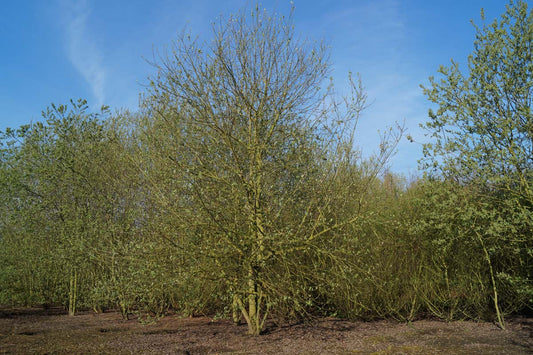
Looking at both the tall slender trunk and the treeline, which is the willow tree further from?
the tall slender trunk

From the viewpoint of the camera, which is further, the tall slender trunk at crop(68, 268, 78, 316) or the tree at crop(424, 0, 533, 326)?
the tall slender trunk at crop(68, 268, 78, 316)

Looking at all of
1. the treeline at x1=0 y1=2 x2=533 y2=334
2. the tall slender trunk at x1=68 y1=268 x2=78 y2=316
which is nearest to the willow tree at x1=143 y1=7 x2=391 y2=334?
the treeline at x1=0 y1=2 x2=533 y2=334

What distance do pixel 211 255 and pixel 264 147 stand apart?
6.82 feet

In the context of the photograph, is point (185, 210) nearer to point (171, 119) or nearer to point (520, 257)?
point (171, 119)

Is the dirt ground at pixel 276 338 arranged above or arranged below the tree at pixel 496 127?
below

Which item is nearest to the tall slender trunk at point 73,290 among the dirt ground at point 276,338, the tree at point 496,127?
the dirt ground at point 276,338

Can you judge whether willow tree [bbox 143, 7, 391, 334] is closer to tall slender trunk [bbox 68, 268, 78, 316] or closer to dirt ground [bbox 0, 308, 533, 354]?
dirt ground [bbox 0, 308, 533, 354]

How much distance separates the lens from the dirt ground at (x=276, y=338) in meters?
7.49

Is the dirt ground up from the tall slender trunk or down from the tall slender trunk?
down

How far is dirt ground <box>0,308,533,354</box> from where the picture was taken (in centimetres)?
749

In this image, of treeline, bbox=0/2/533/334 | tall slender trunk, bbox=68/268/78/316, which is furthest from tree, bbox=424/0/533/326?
tall slender trunk, bbox=68/268/78/316

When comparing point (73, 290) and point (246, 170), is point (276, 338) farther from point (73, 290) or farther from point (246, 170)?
point (73, 290)

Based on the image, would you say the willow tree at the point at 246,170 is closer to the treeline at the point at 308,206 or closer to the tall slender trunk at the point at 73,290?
the treeline at the point at 308,206

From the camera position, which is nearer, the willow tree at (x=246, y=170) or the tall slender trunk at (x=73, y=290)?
the willow tree at (x=246, y=170)
